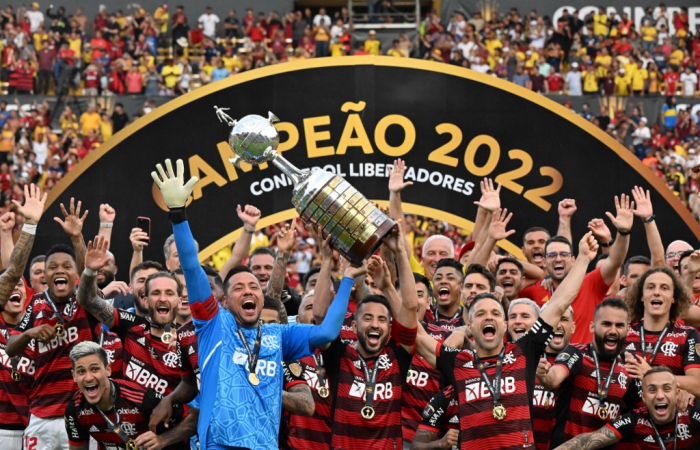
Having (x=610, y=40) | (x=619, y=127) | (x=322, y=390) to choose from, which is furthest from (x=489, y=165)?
(x=610, y=40)

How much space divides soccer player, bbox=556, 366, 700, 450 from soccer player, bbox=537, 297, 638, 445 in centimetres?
10

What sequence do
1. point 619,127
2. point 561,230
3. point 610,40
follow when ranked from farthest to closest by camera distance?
1. point 610,40
2. point 619,127
3. point 561,230

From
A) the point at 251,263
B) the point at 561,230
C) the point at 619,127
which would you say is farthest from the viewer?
the point at 619,127

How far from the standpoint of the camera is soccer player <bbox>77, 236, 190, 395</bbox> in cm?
771

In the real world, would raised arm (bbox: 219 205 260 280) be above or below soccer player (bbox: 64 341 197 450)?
above

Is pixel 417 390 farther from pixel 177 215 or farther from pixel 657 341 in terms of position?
pixel 177 215

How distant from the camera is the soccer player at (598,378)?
24.2ft

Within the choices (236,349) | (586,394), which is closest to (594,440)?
(586,394)

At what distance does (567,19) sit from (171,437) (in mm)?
21346

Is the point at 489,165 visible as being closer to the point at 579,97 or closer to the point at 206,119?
the point at 206,119

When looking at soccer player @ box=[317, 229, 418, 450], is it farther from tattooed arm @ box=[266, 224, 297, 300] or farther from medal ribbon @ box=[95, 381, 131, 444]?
medal ribbon @ box=[95, 381, 131, 444]

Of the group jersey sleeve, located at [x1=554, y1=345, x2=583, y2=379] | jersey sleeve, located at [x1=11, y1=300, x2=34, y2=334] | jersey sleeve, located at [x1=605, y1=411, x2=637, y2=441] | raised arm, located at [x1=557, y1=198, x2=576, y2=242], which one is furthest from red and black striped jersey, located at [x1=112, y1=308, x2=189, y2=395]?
raised arm, located at [x1=557, y1=198, x2=576, y2=242]

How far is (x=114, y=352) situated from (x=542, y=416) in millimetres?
2845

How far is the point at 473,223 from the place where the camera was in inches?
441
